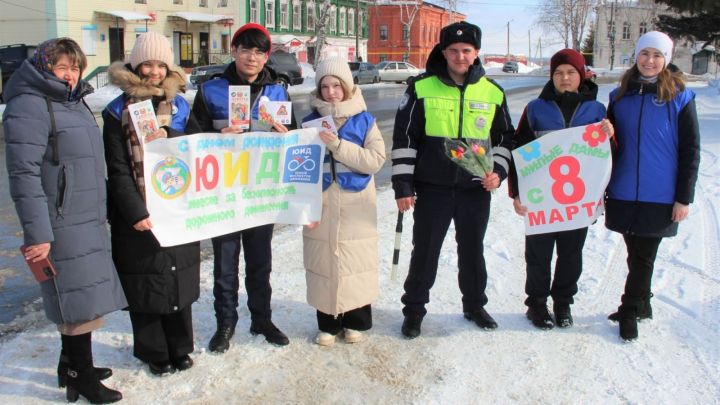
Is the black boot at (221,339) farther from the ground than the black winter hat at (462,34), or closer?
closer

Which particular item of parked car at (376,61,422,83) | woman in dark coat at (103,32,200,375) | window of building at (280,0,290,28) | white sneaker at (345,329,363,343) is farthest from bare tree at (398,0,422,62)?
woman in dark coat at (103,32,200,375)

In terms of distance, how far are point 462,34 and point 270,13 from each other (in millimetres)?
46600

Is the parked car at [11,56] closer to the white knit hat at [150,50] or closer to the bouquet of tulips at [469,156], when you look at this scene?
the white knit hat at [150,50]

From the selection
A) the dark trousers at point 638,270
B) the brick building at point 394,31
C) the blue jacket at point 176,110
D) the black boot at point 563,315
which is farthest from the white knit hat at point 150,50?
the brick building at point 394,31

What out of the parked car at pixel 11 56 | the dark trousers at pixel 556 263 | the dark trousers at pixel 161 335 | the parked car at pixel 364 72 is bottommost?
Result: the dark trousers at pixel 161 335

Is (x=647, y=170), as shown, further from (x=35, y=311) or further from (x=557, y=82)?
(x=35, y=311)

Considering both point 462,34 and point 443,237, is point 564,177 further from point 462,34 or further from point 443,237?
point 462,34

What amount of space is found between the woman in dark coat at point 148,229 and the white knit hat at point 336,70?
844mm

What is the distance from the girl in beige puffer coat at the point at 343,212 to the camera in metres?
3.94

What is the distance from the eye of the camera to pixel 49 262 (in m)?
3.13

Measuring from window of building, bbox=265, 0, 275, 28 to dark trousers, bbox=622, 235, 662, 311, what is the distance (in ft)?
151

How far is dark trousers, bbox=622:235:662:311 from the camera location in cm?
426

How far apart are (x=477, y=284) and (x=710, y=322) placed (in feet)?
5.56

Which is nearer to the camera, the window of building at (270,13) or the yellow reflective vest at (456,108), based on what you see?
the yellow reflective vest at (456,108)
